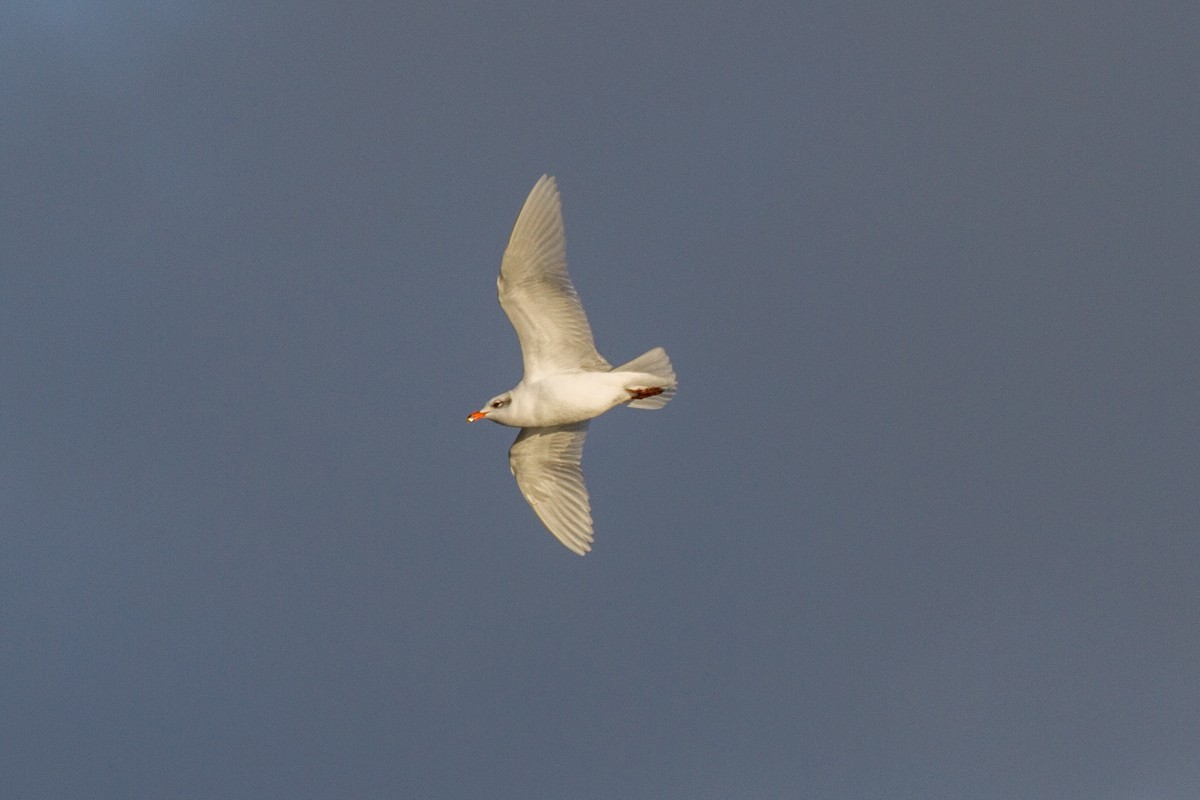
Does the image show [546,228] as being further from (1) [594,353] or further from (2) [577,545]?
(2) [577,545]

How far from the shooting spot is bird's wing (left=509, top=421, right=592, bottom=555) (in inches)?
1335

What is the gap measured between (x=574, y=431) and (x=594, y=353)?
71.5 inches

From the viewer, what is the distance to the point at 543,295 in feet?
106

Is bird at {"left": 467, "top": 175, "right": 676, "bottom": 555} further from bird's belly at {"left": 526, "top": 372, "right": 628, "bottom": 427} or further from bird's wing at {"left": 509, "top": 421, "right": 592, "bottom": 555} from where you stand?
bird's wing at {"left": 509, "top": 421, "right": 592, "bottom": 555}

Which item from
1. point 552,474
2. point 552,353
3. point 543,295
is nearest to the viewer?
point 543,295

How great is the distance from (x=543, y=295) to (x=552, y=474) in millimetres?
2947

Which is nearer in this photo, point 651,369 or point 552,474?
point 651,369

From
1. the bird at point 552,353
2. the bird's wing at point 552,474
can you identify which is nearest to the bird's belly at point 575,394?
the bird at point 552,353

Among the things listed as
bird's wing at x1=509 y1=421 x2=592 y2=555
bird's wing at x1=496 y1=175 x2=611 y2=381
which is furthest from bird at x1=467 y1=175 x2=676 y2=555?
bird's wing at x1=509 y1=421 x2=592 y2=555

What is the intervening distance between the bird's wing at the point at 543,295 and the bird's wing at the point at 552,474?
143cm

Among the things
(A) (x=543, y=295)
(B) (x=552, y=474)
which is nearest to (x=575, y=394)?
(A) (x=543, y=295)

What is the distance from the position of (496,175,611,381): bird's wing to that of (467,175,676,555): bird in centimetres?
1

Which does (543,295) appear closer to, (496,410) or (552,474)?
(496,410)

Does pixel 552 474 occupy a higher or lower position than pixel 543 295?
lower
